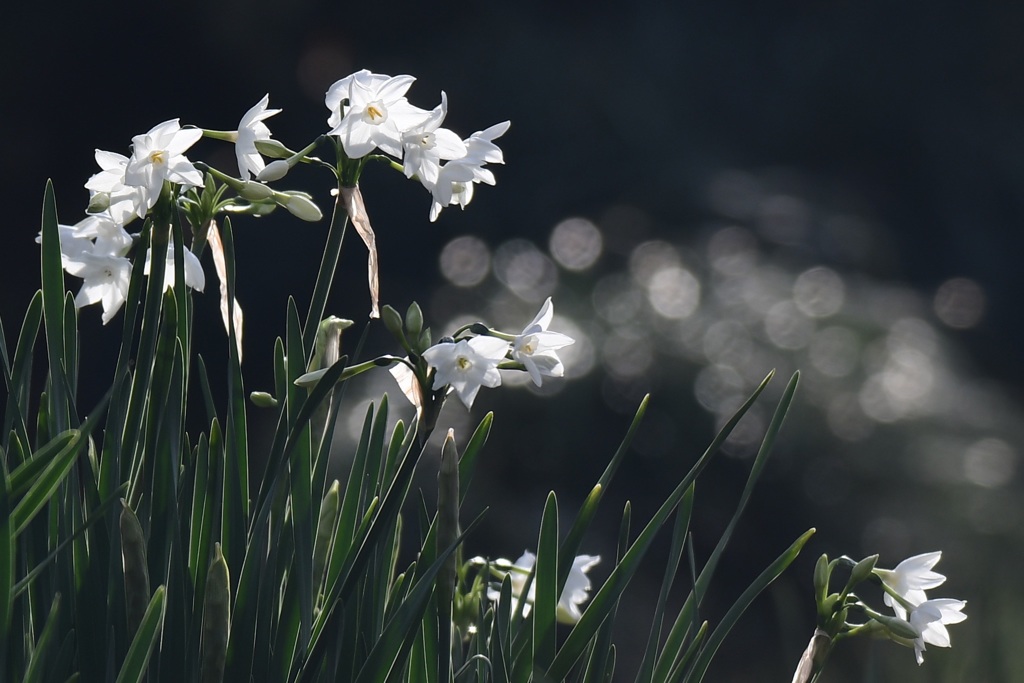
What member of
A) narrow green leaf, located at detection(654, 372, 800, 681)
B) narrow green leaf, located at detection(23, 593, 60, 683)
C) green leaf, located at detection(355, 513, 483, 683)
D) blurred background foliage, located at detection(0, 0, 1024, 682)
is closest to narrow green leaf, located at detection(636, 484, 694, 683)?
narrow green leaf, located at detection(654, 372, 800, 681)

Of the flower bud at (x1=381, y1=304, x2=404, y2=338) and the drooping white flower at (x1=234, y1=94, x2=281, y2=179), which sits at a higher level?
the drooping white flower at (x1=234, y1=94, x2=281, y2=179)

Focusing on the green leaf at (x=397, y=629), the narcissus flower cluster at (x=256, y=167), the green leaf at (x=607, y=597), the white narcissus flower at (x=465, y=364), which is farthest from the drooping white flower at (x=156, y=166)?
the green leaf at (x=607, y=597)

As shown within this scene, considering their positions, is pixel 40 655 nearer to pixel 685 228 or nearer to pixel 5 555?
pixel 5 555

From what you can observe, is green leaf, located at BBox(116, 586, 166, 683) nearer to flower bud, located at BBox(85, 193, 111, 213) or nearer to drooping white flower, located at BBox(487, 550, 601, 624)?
flower bud, located at BBox(85, 193, 111, 213)

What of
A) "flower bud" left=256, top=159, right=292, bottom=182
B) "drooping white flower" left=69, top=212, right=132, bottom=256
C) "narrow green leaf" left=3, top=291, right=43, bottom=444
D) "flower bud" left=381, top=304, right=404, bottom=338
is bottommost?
"narrow green leaf" left=3, top=291, right=43, bottom=444

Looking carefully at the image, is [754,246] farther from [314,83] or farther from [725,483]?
[314,83]

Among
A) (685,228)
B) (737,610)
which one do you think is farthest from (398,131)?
(685,228)

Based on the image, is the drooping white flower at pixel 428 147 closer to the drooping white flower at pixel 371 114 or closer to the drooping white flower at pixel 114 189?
the drooping white flower at pixel 371 114
